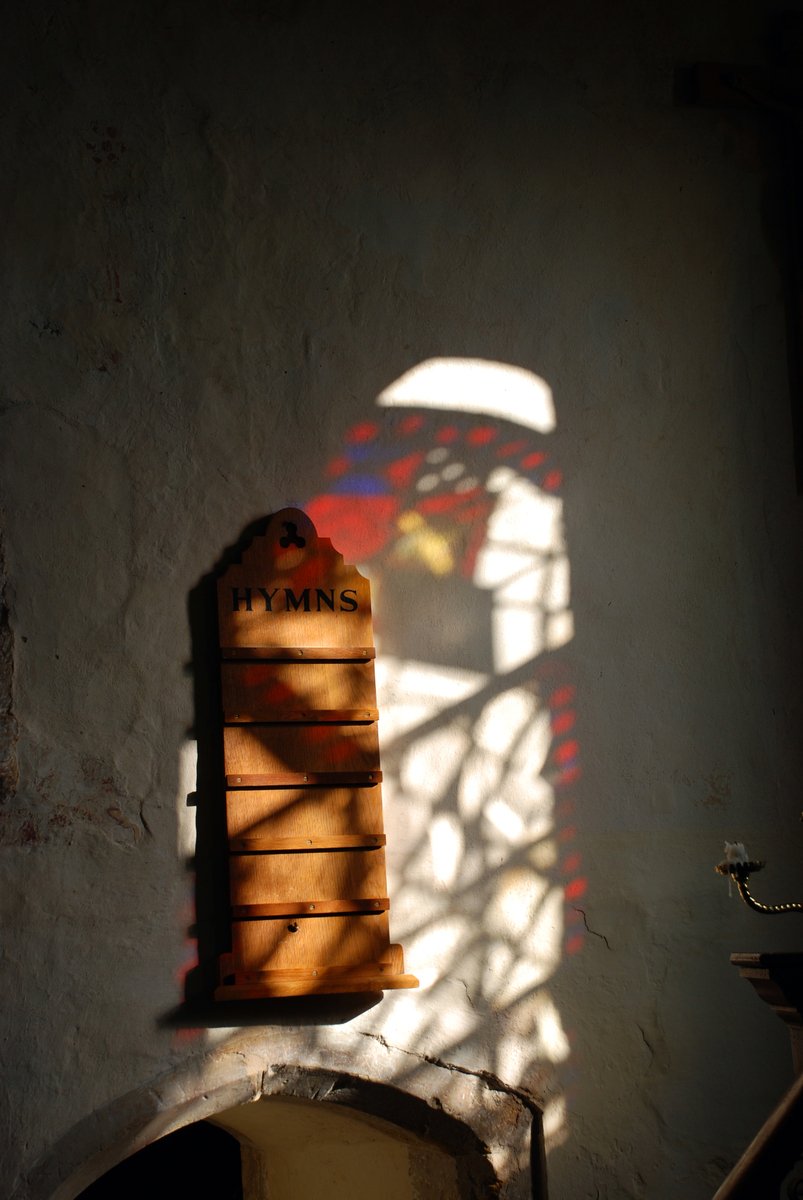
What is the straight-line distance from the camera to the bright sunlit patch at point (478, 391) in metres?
4.34

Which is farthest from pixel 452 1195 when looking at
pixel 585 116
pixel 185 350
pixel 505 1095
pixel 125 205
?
pixel 585 116

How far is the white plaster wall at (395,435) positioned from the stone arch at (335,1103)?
4 centimetres

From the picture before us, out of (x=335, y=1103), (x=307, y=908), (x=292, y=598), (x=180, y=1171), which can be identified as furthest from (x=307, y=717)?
(x=180, y=1171)

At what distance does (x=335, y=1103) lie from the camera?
12.3ft

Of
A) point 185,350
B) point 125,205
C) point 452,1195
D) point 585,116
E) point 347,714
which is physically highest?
point 585,116

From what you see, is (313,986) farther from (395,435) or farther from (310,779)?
(395,435)

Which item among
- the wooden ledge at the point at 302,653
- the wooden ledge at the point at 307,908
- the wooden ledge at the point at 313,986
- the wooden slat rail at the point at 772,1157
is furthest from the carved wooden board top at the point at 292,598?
the wooden slat rail at the point at 772,1157

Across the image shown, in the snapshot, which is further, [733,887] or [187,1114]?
[733,887]

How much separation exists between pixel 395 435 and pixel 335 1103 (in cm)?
204

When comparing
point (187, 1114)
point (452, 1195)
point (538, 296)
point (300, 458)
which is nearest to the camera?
point (187, 1114)

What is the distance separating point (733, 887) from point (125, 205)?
9.56 feet

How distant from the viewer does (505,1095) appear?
12.8 ft

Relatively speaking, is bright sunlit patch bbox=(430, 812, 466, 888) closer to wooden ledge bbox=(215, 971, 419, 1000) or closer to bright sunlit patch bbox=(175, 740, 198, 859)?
wooden ledge bbox=(215, 971, 419, 1000)

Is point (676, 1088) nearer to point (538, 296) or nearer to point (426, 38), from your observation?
point (538, 296)
